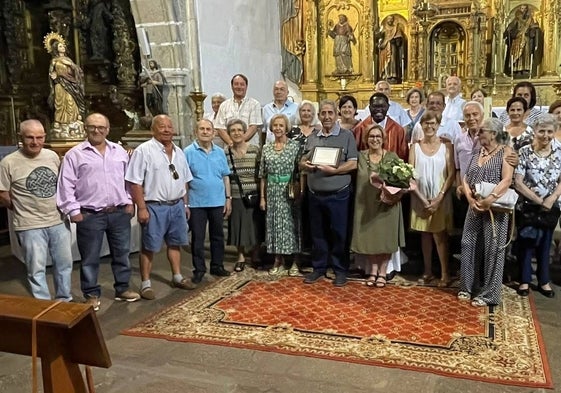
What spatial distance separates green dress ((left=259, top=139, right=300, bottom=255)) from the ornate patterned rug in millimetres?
390

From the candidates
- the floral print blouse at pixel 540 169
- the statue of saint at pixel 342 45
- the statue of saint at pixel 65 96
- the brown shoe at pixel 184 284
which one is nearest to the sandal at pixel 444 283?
the floral print blouse at pixel 540 169

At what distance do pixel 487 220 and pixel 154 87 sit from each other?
4685 millimetres

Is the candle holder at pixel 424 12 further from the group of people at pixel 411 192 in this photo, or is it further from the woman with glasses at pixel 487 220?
the woman with glasses at pixel 487 220

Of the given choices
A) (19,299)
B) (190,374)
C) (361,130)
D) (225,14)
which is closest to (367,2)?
(225,14)

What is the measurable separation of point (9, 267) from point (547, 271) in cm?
507

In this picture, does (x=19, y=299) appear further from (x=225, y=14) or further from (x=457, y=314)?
(x=225, y=14)

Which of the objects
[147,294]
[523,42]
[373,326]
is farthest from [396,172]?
[523,42]

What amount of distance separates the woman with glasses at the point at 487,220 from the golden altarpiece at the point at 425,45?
6060mm

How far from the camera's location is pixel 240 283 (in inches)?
196

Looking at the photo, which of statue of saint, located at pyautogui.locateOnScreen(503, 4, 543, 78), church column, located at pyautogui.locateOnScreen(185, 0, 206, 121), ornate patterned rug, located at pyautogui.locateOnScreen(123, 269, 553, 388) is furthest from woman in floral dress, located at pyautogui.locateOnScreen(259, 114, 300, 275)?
statue of saint, located at pyautogui.locateOnScreen(503, 4, 543, 78)

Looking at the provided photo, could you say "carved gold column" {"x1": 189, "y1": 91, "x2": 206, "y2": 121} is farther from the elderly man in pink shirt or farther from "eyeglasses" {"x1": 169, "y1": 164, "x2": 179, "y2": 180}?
Result: the elderly man in pink shirt

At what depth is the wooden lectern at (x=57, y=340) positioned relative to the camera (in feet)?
6.24

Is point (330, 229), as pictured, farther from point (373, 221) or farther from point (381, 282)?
point (381, 282)

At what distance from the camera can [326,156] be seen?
4691mm
